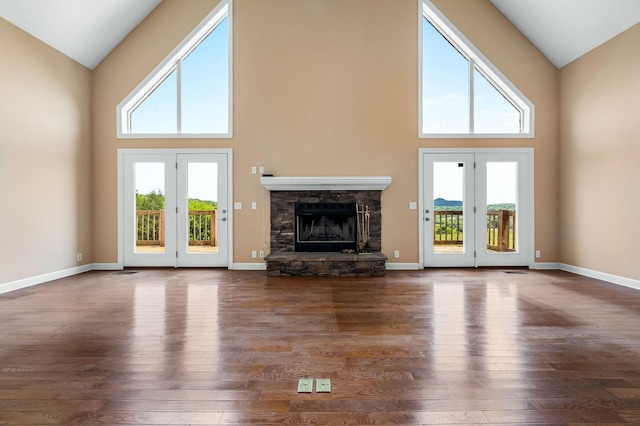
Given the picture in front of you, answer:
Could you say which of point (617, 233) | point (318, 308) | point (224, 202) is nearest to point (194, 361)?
point (318, 308)

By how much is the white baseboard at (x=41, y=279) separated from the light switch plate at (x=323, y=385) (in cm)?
497

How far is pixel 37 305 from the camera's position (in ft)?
13.3

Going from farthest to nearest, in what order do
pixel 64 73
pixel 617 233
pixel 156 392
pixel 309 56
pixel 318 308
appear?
pixel 309 56, pixel 64 73, pixel 617 233, pixel 318 308, pixel 156 392

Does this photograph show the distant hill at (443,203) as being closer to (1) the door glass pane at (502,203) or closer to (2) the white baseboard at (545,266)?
(1) the door glass pane at (502,203)

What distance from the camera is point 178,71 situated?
21.4ft

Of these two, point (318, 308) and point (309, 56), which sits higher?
point (309, 56)

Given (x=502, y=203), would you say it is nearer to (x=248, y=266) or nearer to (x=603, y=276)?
(x=603, y=276)

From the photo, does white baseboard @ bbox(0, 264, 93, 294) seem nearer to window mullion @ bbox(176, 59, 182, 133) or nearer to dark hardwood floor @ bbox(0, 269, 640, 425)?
dark hardwood floor @ bbox(0, 269, 640, 425)

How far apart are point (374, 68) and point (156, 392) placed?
606 cm

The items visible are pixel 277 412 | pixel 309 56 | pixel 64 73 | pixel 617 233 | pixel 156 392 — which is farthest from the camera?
pixel 309 56

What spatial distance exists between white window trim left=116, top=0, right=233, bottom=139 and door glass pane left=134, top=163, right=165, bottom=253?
0.66 metres

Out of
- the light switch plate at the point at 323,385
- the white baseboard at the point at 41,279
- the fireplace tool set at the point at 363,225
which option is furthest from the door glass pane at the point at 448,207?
the white baseboard at the point at 41,279

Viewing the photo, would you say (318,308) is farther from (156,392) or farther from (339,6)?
(339,6)

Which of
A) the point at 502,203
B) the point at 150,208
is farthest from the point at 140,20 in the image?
the point at 502,203
